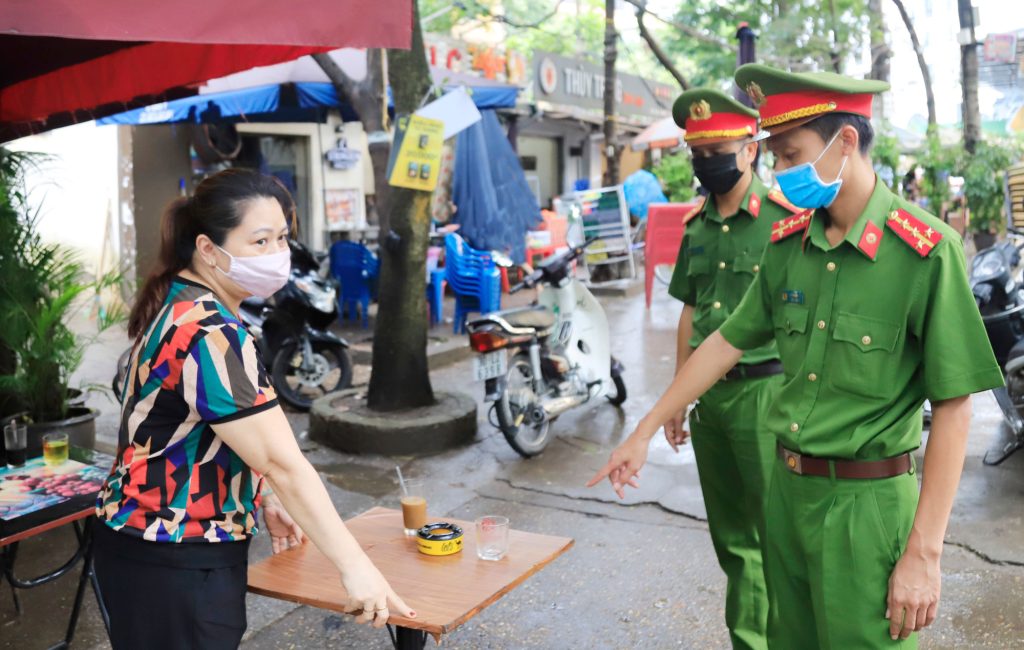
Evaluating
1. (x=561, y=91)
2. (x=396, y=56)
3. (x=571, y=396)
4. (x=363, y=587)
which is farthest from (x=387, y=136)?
(x=561, y=91)

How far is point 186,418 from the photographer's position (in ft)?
6.58

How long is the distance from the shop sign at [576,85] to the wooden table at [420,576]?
46.1ft

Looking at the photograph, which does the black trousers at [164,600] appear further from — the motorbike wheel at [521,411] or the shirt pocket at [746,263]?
the motorbike wheel at [521,411]

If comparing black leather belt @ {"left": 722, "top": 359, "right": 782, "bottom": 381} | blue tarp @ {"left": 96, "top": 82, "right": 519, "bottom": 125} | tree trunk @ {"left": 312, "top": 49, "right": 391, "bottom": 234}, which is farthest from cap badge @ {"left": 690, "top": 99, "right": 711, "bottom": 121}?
blue tarp @ {"left": 96, "top": 82, "right": 519, "bottom": 125}

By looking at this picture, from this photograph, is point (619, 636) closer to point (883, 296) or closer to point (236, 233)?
point (883, 296)

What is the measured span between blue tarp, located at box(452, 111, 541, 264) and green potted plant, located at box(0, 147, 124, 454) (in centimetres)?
517

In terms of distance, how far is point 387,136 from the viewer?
6.44 metres

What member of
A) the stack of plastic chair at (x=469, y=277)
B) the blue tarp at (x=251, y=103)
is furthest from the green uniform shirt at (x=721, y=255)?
the stack of plastic chair at (x=469, y=277)

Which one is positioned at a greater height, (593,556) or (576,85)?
(576,85)

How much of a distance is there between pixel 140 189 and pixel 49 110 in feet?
21.2

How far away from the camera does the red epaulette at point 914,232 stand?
81.7 inches

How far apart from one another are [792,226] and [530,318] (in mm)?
3666

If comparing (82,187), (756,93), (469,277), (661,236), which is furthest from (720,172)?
(82,187)

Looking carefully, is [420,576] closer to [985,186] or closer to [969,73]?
[969,73]
